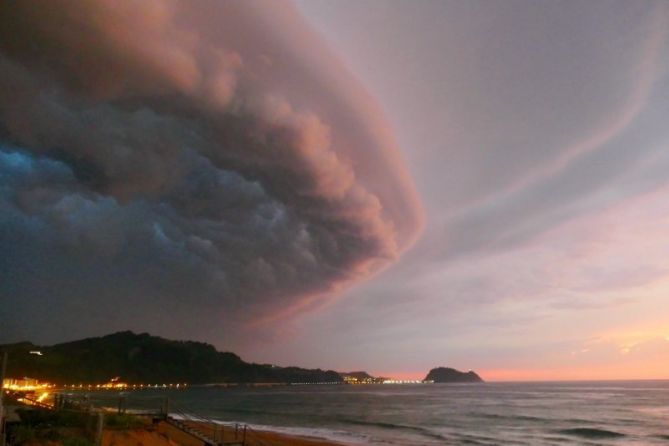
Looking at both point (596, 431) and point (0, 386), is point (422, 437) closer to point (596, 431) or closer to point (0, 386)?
point (596, 431)

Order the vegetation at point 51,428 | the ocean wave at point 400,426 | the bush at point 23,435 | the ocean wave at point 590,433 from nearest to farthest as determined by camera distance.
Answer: the bush at point 23,435 → the vegetation at point 51,428 → the ocean wave at point 400,426 → the ocean wave at point 590,433

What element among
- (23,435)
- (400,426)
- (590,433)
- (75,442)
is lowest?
(590,433)

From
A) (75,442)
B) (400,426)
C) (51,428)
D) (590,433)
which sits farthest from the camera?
(400,426)

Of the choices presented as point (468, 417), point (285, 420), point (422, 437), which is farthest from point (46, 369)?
point (422, 437)

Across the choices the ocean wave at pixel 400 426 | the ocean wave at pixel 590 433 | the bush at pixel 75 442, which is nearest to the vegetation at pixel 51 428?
the bush at pixel 75 442

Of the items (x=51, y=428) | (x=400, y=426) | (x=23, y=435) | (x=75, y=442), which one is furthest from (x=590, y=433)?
(x=23, y=435)

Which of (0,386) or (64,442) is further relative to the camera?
(64,442)

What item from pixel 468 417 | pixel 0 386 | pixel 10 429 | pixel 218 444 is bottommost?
pixel 468 417

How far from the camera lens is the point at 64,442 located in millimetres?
16859

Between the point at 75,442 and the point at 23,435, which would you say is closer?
the point at 75,442

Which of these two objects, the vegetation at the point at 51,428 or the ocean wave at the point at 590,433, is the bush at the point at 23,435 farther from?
the ocean wave at the point at 590,433

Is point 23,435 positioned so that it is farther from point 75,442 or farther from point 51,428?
point 51,428

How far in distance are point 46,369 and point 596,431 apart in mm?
204185

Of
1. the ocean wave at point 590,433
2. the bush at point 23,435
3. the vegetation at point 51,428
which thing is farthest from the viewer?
the ocean wave at point 590,433
